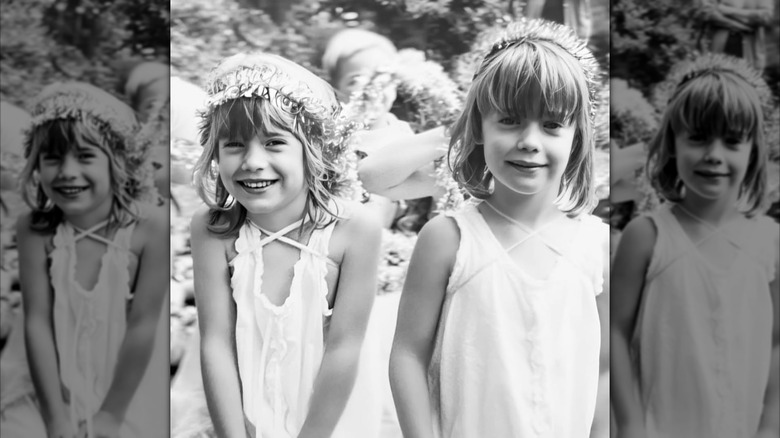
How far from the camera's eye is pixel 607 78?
2.89 m

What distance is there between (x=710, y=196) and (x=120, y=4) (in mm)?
1954

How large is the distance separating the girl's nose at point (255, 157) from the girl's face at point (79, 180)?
0.46 metres

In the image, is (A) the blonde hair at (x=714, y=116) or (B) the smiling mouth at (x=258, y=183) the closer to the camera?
(B) the smiling mouth at (x=258, y=183)

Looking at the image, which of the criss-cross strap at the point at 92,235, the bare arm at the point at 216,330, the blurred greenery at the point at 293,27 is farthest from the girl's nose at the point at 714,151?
the criss-cross strap at the point at 92,235

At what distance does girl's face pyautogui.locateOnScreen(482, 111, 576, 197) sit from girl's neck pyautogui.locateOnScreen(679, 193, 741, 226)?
462 mm

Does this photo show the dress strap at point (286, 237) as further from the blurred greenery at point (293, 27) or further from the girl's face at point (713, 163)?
the girl's face at point (713, 163)

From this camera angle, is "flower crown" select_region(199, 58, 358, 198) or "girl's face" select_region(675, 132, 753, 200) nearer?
"flower crown" select_region(199, 58, 358, 198)

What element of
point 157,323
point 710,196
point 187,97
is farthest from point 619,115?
point 157,323

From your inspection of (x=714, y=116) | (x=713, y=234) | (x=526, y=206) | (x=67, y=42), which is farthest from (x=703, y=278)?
(x=67, y=42)

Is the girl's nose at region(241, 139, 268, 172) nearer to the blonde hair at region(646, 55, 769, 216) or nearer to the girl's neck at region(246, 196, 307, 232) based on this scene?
the girl's neck at region(246, 196, 307, 232)

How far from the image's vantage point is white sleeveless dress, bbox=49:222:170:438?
9.37ft

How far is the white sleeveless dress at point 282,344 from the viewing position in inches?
109

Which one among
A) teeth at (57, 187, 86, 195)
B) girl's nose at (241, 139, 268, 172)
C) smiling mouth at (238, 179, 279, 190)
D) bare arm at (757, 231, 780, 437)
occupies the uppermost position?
girl's nose at (241, 139, 268, 172)

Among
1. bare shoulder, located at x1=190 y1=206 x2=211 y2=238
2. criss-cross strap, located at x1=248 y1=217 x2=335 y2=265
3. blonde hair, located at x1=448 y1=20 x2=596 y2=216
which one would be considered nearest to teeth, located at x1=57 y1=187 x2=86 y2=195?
bare shoulder, located at x1=190 y1=206 x2=211 y2=238
